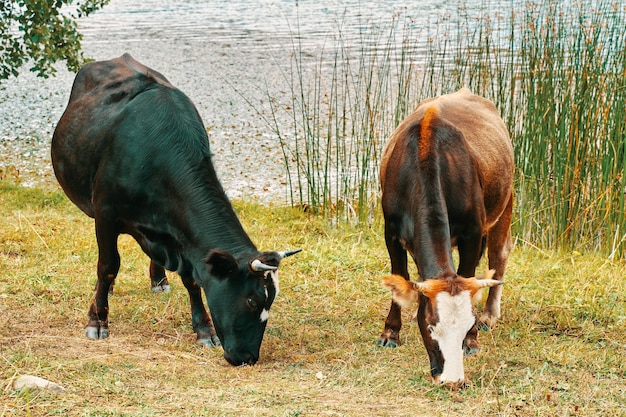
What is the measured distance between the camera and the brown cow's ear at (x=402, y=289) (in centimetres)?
486

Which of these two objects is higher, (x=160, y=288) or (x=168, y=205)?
(x=168, y=205)

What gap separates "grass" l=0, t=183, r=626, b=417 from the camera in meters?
4.50

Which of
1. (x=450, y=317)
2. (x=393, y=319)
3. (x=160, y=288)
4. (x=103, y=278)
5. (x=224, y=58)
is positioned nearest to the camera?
(x=450, y=317)

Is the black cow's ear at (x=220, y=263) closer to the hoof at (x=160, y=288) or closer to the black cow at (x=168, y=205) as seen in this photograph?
the black cow at (x=168, y=205)

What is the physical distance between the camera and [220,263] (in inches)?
202

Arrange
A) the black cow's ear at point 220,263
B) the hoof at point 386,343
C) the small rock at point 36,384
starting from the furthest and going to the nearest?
the hoof at point 386,343 < the black cow's ear at point 220,263 < the small rock at point 36,384

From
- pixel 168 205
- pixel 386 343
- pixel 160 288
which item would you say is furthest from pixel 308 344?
pixel 160 288

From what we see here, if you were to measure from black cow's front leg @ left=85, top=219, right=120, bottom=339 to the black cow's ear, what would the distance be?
0.91 meters

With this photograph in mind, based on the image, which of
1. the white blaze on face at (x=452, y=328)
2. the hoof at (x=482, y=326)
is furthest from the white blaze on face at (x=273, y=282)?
the hoof at (x=482, y=326)

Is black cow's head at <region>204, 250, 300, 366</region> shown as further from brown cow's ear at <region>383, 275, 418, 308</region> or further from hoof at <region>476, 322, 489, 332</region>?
hoof at <region>476, 322, 489, 332</region>

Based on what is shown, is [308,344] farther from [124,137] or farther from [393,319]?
[124,137]

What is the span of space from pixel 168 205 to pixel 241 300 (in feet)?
2.66

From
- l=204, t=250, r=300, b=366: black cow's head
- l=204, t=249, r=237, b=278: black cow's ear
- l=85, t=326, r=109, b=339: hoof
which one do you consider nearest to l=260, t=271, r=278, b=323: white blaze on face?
l=204, t=250, r=300, b=366: black cow's head

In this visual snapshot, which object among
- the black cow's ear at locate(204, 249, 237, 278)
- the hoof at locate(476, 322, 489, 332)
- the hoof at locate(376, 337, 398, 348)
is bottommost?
the hoof at locate(476, 322, 489, 332)
